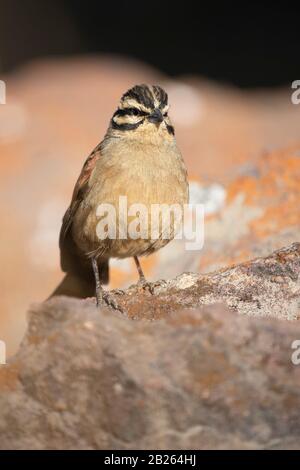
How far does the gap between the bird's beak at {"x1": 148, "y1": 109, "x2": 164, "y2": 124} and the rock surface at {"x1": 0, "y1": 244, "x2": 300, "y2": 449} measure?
224 cm

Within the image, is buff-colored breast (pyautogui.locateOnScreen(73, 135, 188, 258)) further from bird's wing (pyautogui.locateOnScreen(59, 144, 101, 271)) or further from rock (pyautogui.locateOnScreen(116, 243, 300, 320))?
rock (pyautogui.locateOnScreen(116, 243, 300, 320))

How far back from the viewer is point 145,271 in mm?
7246

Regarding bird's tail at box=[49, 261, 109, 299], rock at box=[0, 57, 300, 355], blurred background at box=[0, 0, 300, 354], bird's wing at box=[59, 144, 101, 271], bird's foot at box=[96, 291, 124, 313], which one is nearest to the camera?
bird's foot at box=[96, 291, 124, 313]

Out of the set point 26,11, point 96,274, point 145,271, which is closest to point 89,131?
point 145,271

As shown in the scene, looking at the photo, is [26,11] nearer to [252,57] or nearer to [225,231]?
[252,57]

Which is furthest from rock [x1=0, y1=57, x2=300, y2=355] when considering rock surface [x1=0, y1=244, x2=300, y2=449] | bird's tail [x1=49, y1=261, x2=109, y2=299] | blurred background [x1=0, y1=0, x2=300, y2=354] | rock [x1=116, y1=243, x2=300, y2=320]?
rock surface [x1=0, y1=244, x2=300, y2=449]

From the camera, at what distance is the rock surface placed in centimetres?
357

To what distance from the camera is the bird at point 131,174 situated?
18.6ft

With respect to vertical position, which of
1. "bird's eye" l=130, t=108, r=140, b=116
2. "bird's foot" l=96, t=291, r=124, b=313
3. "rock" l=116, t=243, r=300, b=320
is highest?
"bird's eye" l=130, t=108, r=140, b=116

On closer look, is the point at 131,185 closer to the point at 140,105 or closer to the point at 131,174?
the point at 131,174

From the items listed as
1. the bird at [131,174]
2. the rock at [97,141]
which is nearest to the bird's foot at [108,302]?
the bird at [131,174]

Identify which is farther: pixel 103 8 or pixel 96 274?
pixel 103 8

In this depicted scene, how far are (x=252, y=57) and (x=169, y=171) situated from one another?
410 inches

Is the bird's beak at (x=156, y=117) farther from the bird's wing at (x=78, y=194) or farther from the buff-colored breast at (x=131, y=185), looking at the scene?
the bird's wing at (x=78, y=194)
